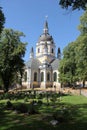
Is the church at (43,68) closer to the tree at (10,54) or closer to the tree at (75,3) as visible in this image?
the tree at (10,54)

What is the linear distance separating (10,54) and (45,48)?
126ft

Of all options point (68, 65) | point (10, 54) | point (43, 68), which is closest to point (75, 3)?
point (10, 54)

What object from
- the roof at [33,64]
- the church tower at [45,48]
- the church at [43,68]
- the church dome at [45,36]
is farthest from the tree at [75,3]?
the church dome at [45,36]

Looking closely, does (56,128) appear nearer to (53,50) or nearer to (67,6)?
(67,6)

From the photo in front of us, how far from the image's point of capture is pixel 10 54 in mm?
51750

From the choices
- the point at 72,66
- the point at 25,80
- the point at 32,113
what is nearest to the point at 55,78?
the point at 25,80

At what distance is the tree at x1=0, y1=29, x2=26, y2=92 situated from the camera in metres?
51.3

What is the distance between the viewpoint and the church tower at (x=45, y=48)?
89625 millimetres

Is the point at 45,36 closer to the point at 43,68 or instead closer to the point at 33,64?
the point at 33,64

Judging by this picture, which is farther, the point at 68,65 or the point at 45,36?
the point at 45,36

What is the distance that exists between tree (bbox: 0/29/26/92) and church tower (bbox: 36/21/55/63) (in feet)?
118

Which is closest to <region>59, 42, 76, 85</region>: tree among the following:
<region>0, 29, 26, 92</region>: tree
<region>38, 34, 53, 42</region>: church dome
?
<region>0, 29, 26, 92</region>: tree

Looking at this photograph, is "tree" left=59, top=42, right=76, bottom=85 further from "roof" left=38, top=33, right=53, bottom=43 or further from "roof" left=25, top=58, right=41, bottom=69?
"roof" left=38, top=33, right=53, bottom=43

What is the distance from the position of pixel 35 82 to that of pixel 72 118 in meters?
68.5
